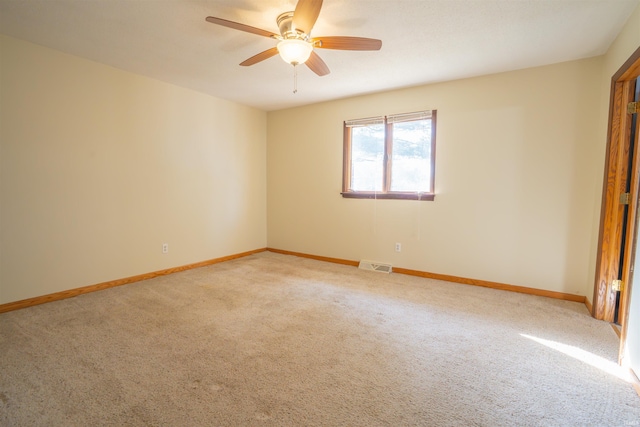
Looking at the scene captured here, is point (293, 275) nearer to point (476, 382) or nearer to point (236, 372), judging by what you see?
point (236, 372)

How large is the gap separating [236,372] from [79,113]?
9.70ft

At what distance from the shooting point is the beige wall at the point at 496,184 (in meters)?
2.87

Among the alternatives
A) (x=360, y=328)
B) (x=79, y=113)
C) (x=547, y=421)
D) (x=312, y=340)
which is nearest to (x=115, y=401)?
(x=312, y=340)

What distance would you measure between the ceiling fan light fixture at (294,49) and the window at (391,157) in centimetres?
205

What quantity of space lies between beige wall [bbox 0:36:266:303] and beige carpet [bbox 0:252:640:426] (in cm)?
45

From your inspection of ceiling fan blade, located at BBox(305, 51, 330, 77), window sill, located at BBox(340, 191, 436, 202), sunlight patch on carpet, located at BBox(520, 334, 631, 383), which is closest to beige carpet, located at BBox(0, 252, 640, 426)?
sunlight patch on carpet, located at BBox(520, 334, 631, 383)

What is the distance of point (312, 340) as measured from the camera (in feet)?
7.00

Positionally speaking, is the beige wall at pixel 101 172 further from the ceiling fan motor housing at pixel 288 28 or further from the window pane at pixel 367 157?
the ceiling fan motor housing at pixel 288 28

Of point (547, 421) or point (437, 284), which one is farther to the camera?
point (437, 284)

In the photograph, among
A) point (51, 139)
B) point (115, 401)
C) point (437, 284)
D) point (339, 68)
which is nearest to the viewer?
point (115, 401)

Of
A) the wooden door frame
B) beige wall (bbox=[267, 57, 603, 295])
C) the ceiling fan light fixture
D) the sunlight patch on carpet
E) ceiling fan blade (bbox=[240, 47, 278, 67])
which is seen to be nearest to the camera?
the sunlight patch on carpet

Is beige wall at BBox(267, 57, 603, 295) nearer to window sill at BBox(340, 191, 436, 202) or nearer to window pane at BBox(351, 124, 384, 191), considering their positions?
window sill at BBox(340, 191, 436, 202)

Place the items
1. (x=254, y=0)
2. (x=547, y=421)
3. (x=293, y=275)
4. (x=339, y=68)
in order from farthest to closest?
(x=293, y=275), (x=339, y=68), (x=254, y=0), (x=547, y=421)

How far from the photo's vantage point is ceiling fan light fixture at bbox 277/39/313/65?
198cm
